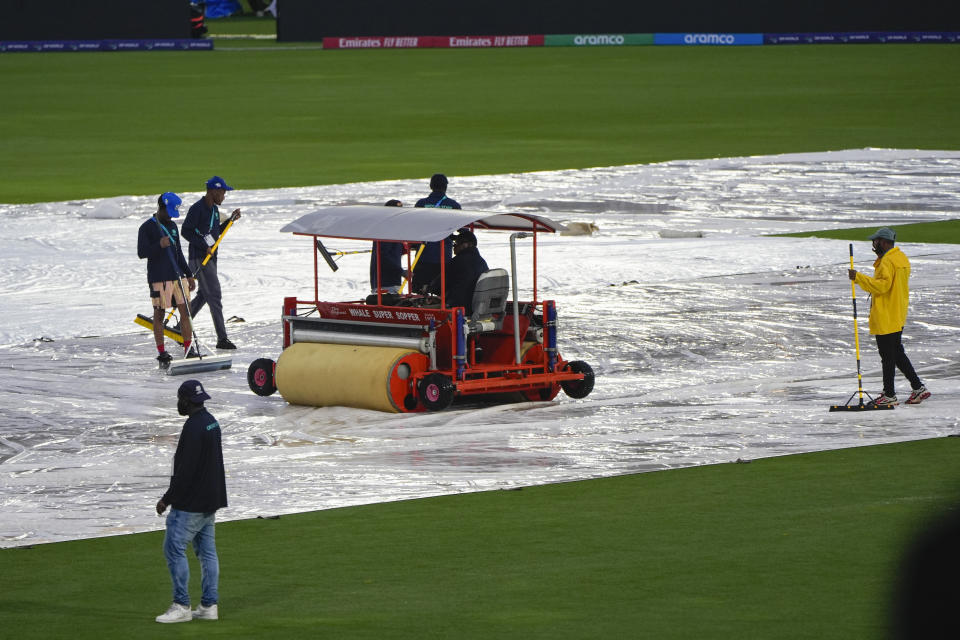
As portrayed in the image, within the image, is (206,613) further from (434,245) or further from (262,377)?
(434,245)

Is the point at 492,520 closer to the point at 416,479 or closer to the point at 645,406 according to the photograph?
the point at 416,479

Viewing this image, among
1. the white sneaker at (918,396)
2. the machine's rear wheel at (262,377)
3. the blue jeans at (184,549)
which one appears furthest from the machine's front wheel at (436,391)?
the blue jeans at (184,549)

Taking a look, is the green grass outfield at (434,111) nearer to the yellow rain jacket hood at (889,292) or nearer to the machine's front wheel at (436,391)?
the machine's front wheel at (436,391)

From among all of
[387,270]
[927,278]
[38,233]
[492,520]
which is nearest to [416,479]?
[492,520]

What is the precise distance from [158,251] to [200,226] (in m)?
1.01

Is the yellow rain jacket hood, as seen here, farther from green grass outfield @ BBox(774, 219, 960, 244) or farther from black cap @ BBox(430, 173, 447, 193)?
green grass outfield @ BBox(774, 219, 960, 244)

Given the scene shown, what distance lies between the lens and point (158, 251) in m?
16.7

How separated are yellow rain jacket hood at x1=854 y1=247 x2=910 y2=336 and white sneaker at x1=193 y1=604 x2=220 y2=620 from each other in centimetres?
773

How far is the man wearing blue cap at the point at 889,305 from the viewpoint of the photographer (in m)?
13.8

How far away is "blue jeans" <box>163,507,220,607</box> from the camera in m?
7.76

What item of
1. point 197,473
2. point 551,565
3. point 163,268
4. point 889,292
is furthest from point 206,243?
point 197,473

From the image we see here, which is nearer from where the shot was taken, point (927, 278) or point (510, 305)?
point (510, 305)

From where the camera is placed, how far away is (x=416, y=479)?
11.5 meters

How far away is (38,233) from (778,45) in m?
62.5
